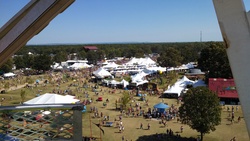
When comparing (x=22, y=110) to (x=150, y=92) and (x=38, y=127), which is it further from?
(x=150, y=92)

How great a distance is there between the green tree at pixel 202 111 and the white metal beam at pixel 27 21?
13.1 metres

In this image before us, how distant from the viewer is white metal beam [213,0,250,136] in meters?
1.29

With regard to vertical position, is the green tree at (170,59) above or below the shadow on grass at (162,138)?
above

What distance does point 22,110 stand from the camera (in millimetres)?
3291

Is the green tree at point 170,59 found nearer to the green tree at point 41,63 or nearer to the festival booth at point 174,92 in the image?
the festival booth at point 174,92

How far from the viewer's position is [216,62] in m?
30.9

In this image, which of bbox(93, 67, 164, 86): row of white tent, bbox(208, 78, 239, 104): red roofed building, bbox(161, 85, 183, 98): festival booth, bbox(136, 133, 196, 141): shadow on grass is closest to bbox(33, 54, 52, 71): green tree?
bbox(93, 67, 164, 86): row of white tent

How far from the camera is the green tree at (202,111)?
13945 mm

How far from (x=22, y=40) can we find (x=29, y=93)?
102ft

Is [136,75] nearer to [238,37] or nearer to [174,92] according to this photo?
[174,92]

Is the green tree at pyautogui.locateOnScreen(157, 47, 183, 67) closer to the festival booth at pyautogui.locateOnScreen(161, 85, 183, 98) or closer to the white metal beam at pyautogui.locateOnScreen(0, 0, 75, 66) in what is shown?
the festival booth at pyautogui.locateOnScreen(161, 85, 183, 98)

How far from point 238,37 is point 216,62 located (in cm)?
3150

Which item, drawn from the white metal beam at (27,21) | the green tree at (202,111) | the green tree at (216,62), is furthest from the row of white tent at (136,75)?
the white metal beam at (27,21)

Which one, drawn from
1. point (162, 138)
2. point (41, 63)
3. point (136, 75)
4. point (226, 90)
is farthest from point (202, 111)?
point (41, 63)
